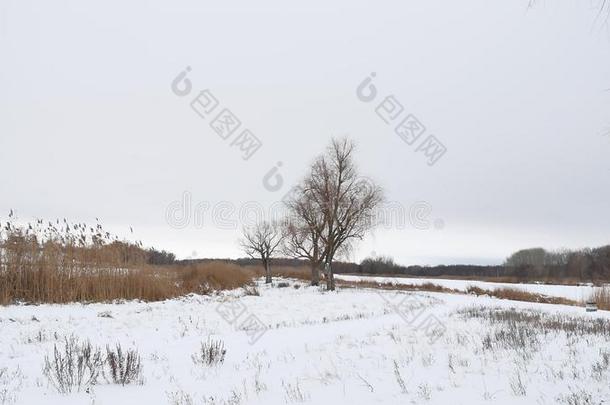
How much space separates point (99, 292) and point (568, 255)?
407 ft

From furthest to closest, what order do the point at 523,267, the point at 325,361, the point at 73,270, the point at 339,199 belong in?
the point at 523,267
the point at 339,199
the point at 73,270
the point at 325,361

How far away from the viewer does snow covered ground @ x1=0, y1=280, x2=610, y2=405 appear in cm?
569

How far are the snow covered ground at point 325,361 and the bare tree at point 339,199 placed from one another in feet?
56.0

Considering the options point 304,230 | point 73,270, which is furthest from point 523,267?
point 73,270

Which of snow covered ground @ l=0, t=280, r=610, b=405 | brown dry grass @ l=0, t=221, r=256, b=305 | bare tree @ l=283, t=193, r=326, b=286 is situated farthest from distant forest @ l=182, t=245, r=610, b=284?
snow covered ground @ l=0, t=280, r=610, b=405

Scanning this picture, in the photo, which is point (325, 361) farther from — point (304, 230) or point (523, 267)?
point (523, 267)

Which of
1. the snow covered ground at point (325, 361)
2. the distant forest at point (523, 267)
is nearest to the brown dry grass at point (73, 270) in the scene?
the snow covered ground at point (325, 361)

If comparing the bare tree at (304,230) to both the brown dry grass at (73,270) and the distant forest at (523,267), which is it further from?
the distant forest at (523,267)

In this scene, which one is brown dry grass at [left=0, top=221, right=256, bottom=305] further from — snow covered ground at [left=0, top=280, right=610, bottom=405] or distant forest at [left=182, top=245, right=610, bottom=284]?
distant forest at [left=182, top=245, right=610, bottom=284]

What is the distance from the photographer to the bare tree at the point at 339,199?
31734 millimetres

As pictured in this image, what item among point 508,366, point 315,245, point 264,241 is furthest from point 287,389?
point 264,241

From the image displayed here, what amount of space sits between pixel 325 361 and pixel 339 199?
24.1 meters

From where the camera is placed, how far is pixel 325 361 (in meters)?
7.96

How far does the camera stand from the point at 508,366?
691 cm
